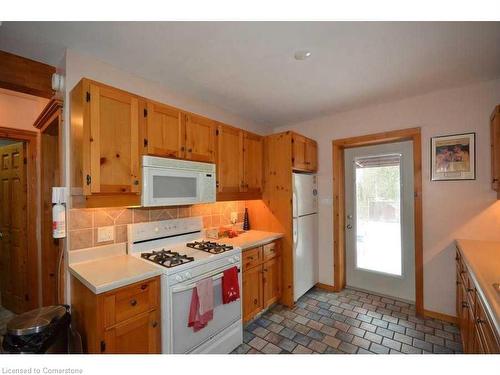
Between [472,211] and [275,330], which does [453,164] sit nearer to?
[472,211]

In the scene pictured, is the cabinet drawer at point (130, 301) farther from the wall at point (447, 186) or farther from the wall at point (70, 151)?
the wall at point (447, 186)

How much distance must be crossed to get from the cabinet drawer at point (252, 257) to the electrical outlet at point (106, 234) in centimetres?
119

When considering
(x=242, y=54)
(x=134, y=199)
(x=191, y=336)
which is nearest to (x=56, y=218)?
(x=134, y=199)

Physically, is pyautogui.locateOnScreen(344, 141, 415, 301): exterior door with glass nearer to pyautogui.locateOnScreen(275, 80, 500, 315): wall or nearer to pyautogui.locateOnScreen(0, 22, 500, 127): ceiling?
pyautogui.locateOnScreen(275, 80, 500, 315): wall

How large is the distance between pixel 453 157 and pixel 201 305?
2.83 metres

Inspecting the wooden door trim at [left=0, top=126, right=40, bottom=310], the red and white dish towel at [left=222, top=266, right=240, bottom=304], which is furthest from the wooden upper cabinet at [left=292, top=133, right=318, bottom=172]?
the wooden door trim at [left=0, top=126, right=40, bottom=310]

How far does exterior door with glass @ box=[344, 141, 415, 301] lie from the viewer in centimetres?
279

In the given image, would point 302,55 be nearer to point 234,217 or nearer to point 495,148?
point 495,148

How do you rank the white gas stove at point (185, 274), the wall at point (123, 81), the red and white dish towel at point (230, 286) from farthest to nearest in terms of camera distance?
1. the red and white dish towel at point (230, 286)
2. the wall at point (123, 81)
3. the white gas stove at point (185, 274)

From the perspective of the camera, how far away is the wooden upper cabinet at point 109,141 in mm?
1457

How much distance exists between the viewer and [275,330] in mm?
2229

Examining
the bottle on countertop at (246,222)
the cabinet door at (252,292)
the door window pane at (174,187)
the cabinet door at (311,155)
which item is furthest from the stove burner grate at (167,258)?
the cabinet door at (311,155)
